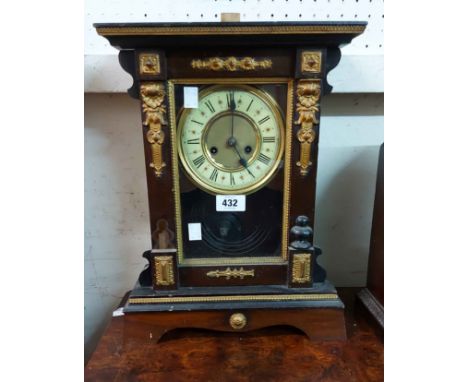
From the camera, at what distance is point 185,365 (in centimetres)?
71

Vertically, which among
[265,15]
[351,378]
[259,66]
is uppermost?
[265,15]

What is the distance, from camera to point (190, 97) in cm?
70

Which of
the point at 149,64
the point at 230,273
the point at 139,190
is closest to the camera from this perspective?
the point at 149,64

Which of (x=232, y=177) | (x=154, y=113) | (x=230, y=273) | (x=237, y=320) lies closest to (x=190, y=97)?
(x=154, y=113)

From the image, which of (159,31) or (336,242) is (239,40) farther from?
(336,242)

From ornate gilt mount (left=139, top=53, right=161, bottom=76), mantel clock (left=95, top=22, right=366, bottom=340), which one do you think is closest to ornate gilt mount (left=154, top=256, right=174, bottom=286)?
mantel clock (left=95, top=22, right=366, bottom=340)

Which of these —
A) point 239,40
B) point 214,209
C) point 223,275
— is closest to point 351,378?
point 223,275

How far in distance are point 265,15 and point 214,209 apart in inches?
21.3

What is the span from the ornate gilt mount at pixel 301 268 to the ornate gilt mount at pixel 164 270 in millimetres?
281

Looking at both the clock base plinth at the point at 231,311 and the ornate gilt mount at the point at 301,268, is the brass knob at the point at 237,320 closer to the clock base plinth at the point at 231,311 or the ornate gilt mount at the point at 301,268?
the clock base plinth at the point at 231,311

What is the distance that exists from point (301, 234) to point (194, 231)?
0.25 metres

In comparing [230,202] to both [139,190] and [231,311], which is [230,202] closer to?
[231,311]

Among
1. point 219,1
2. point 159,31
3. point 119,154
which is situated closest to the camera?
point 159,31

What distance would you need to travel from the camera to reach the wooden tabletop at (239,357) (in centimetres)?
68
